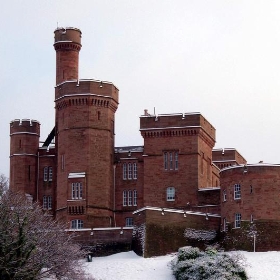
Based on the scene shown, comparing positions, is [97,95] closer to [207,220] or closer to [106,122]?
[106,122]

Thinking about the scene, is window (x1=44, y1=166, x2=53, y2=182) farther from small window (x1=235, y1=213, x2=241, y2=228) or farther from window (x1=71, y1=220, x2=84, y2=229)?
small window (x1=235, y1=213, x2=241, y2=228)

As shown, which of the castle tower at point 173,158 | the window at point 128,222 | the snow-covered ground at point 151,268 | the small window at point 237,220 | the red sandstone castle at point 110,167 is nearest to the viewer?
the snow-covered ground at point 151,268

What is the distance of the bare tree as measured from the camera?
2046 inches

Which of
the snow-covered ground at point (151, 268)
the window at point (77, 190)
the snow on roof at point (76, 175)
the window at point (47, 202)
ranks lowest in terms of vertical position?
the snow-covered ground at point (151, 268)

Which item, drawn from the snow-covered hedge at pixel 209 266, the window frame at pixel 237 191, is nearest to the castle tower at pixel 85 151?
the window frame at pixel 237 191

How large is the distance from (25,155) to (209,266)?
2749 centimetres

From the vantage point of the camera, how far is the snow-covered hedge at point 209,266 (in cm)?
6501

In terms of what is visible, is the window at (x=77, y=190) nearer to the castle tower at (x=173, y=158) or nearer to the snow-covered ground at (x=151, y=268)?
the castle tower at (x=173, y=158)

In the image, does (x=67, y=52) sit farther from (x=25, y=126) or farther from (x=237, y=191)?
(x=237, y=191)

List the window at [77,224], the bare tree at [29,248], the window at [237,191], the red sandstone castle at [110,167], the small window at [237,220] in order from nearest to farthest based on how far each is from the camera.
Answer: the bare tree at [29,248], the small window at [237,220], the window at [237,191], the window at [77,224], the red sandstone castle at [110,167]

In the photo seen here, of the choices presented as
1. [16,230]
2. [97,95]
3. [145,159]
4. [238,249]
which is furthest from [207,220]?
[16,230]

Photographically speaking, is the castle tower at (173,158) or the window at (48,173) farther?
the window at (48,173)

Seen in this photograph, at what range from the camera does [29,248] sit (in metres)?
52.9

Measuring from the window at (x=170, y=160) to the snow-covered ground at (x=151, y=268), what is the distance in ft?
38.4
